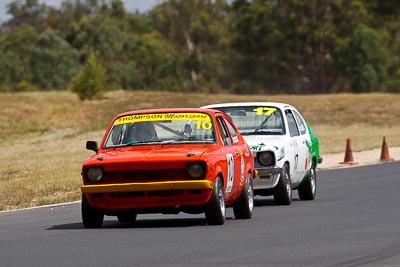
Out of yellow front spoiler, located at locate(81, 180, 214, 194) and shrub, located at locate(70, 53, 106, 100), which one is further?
shrub, located at locate(70, 53, 106, 100)

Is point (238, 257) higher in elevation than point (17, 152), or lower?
higher

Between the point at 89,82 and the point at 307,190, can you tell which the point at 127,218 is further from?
the point at 89,82

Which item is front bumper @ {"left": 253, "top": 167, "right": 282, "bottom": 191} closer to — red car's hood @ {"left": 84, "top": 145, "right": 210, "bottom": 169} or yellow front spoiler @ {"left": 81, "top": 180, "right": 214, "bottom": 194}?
red car's hood @ {"left": 84, "top": 145, "right": 210, "bottom": 169}

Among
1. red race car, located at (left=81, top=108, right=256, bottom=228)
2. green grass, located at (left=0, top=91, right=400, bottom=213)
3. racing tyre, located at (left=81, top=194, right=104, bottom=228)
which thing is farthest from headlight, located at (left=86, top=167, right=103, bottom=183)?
green grass, located at (left=0, top=91, right=400, bottom=213)

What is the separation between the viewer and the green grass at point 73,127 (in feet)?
86.1

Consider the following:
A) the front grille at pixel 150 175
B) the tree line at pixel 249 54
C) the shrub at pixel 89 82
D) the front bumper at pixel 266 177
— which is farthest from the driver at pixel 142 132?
the tree line at pixel 249 54

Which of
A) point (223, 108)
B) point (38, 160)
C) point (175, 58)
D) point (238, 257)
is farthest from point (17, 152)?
point (175, 58)

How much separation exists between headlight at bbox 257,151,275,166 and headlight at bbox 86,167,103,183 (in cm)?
431

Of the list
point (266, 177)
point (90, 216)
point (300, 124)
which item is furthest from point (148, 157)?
point (300, 124)

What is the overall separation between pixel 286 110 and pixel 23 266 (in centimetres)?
957

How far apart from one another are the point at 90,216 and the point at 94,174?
0.60m

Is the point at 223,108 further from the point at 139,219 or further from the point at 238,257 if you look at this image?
the point at 238,257

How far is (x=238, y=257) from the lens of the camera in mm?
11328

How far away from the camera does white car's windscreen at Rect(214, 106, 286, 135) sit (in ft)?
63.5
